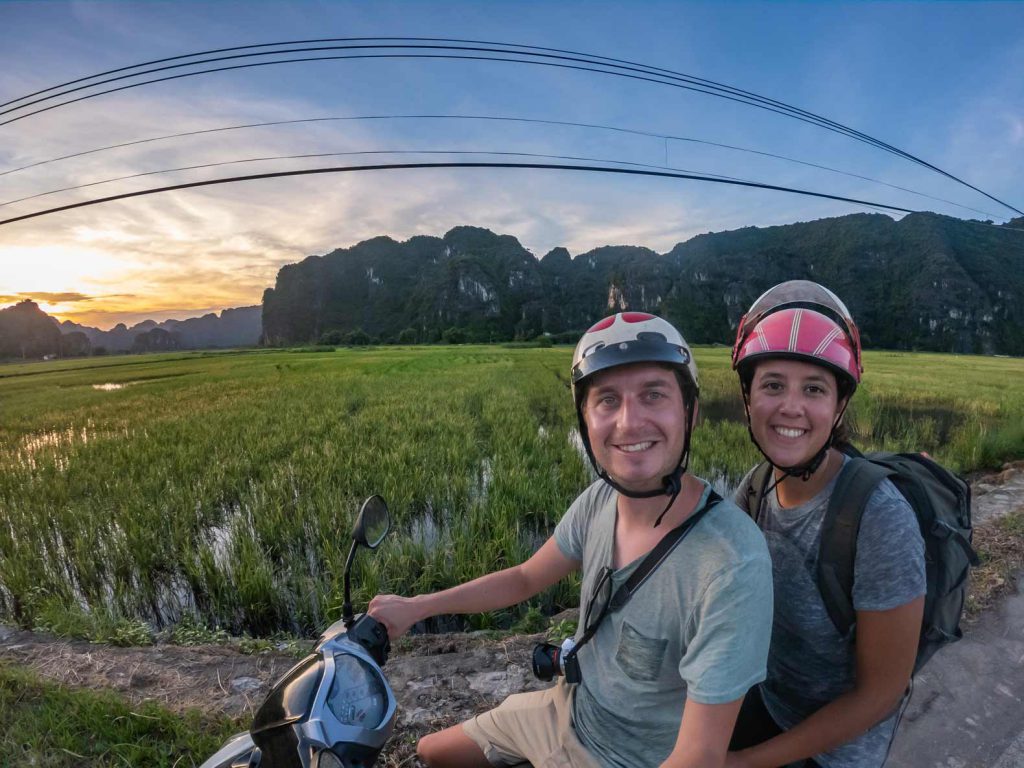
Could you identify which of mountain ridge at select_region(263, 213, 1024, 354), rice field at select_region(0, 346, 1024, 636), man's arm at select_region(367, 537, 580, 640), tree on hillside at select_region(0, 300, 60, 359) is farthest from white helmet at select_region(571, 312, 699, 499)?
mountain ridge at select_region(263, 213, 1024, 354)

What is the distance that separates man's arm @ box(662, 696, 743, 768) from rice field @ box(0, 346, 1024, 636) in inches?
118

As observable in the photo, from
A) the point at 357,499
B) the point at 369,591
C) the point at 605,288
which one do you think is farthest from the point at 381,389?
the point at 605,288

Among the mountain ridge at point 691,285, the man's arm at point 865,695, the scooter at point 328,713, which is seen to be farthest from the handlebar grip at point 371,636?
the mountain ridge at point 691,285

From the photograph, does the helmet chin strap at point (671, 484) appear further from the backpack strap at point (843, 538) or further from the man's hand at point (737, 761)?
the man's hand at point (737, 761)

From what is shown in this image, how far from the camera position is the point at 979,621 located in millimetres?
3084

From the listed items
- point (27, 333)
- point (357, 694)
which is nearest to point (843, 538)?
point (357, 694)

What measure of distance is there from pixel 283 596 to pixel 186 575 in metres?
1.22

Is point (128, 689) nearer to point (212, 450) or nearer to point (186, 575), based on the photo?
point (186, 575)

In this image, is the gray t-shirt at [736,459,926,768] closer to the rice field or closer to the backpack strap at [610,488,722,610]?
the backpack strap at [610,488,722,610]

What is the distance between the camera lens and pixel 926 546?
1.17 meters

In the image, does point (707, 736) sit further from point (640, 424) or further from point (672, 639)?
point (640, 424)

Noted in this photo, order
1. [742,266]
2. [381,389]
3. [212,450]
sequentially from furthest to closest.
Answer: [742,266] < [381,389] < [212,450]

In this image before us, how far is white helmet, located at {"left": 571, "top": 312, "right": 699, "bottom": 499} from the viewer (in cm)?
112

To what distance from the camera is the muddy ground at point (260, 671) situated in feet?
7.95
